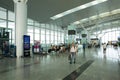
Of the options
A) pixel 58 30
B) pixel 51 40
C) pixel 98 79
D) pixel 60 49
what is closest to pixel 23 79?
pixel 98 79

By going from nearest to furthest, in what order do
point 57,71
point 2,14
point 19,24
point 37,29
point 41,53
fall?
point 57,71 < point 19,24 < point 2,14 < point 41,53 < point 37,29

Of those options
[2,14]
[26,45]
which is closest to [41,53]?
[26,45]

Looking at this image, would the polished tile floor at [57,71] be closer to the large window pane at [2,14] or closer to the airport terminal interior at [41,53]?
the airport terminal interior at [41,53]

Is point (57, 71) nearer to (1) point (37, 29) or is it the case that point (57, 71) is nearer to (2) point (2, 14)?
(2) point (2, 14)

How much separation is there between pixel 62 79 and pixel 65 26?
3716 centimetres

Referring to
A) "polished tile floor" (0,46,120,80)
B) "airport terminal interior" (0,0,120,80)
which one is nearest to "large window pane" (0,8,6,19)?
"airport terminal interior" (0,0,120,80)

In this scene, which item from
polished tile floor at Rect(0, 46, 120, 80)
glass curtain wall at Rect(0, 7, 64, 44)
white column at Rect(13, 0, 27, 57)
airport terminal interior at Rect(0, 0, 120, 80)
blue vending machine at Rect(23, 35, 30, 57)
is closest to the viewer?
polished tile floor at Rect(0, 46, 120, 80)

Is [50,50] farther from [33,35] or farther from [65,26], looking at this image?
[65,26]

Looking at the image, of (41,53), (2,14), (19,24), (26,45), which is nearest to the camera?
(19,24)

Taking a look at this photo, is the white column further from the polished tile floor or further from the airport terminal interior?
the polished tile floor

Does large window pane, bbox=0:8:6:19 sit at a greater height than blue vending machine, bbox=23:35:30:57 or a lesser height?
greater

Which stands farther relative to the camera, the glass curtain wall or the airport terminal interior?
the glass curtain wall

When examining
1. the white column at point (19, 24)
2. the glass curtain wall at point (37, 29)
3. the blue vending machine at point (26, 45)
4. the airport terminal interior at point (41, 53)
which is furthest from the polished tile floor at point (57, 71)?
the glass curtain wall at point (37, 29)

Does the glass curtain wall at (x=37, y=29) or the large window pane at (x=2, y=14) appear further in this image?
the glass curtain wall at (x=37, y=29)
